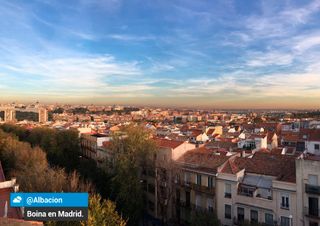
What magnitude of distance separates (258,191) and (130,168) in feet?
43.6

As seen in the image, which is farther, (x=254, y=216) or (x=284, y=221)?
(x=254, y=216)

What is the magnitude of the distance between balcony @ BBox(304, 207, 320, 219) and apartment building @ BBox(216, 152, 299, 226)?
32.0 inches

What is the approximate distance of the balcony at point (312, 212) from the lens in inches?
989

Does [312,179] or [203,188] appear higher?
[312,179]

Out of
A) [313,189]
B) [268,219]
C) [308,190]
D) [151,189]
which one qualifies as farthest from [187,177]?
[313,189]

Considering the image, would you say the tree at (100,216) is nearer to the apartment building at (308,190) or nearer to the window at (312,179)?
the apartment building at (308,190)

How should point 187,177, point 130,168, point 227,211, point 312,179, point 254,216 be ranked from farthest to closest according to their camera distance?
point 130,168, point 187,177, point 227,211, point 254,216, point 312,179

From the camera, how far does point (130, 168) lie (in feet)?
118

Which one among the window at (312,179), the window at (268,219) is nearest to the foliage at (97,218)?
the window at (268,219)

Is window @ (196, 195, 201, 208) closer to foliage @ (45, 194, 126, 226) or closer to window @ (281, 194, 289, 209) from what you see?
window @ (281, 194, 289, 209)

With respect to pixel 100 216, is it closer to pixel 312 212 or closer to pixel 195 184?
pixel 195 184

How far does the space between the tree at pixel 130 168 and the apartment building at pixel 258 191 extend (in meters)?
Result: 8.63

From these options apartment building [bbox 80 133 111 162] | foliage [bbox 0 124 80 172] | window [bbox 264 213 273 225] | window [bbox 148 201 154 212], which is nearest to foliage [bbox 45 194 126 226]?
window [bbox 264 213 273 225]

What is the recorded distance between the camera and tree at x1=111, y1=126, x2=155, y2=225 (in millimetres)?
34562
